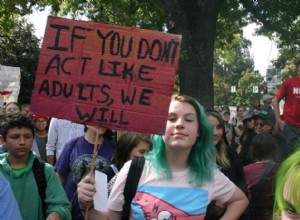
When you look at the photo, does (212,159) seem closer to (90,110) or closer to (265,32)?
(90,110)

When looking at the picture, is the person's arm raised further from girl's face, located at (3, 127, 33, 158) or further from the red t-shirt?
the red t-shirt

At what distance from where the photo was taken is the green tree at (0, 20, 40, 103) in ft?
77.6

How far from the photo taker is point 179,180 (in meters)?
2.73

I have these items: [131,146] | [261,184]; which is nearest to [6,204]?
[131,146]

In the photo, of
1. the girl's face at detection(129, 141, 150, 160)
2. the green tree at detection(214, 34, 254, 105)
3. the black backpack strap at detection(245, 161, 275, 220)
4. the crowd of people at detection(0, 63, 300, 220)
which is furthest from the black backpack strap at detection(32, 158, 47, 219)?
the green tree at detection(214, 34, 254, 105)

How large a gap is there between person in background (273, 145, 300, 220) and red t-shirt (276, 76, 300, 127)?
4.56 meters

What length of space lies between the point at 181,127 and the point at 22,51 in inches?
891

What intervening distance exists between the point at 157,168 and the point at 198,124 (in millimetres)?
347

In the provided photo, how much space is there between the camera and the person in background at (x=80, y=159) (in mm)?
4203

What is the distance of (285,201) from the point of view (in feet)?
5.41

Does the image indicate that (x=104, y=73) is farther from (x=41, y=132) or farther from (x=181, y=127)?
(x=41, y=132)

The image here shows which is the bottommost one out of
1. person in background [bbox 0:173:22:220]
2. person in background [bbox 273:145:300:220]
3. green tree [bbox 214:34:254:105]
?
person in background [bbox 0:173:22:220]

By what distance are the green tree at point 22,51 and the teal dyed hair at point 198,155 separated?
21.1 meters

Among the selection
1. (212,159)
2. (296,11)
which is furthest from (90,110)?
(296,11)
